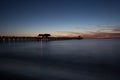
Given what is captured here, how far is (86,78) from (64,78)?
1541 millimetres

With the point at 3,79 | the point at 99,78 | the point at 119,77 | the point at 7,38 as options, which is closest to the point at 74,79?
the point at 99,78

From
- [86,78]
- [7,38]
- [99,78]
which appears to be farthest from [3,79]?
[7,38]

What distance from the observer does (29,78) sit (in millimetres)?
9984

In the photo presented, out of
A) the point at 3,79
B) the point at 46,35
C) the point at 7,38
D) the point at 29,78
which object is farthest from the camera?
the point at 46,35

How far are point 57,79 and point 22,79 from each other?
7.32 ft

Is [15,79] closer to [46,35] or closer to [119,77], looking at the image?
[119,77]

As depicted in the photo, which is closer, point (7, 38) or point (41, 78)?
point (41, 78)

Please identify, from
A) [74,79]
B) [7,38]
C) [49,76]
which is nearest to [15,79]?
[49,76]

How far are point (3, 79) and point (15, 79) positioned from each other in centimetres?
69

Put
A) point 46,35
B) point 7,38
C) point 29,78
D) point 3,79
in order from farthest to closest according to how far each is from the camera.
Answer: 1. point 46,35
2. point 7,38
3. point 29,78
4. point 3,79

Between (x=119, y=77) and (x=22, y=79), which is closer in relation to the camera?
(x=22, y=79)

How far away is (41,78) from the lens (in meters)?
10.4

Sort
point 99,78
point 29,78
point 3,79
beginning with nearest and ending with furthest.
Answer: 1. point 3,79
2. point 29,78
3. point 99,78

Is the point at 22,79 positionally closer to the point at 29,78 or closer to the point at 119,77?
the point at 29,78
